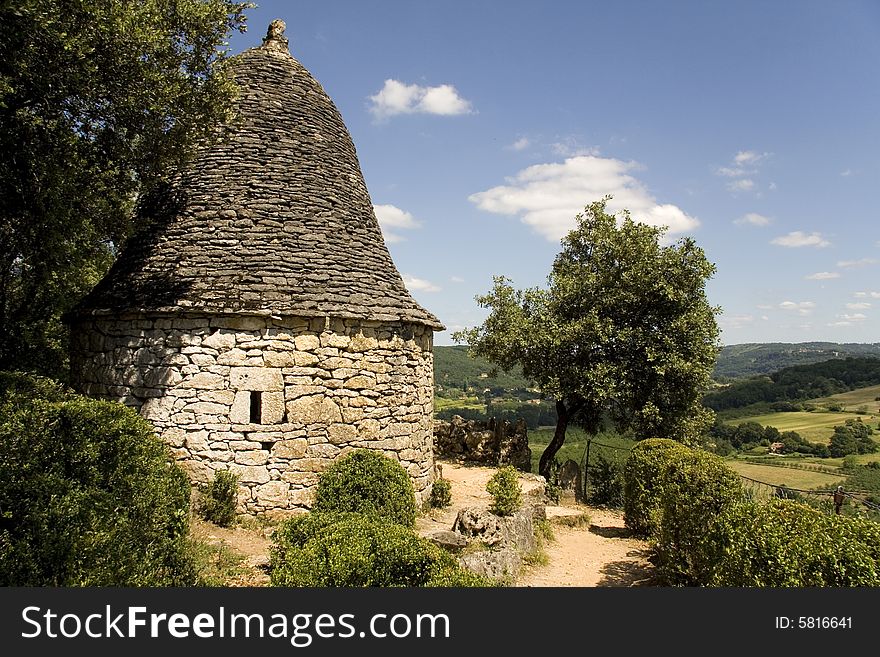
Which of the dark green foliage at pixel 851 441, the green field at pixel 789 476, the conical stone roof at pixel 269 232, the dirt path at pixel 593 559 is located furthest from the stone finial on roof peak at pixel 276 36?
the dark green foliage at pixel 851 441

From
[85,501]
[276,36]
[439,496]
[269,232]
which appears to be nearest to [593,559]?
[439,496]

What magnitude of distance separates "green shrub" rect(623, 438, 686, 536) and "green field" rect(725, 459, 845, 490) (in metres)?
24.8

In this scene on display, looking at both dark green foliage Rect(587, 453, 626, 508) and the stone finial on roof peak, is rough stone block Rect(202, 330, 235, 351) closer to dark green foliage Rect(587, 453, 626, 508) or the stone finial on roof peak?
the stone finial on roof peak

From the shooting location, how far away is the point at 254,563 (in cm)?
705

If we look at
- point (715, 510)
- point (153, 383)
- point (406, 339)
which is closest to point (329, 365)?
point (406, 339)

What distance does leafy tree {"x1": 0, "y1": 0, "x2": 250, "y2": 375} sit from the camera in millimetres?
7113

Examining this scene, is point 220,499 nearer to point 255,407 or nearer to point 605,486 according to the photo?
point 255,407

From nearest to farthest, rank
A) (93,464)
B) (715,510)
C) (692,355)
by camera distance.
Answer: (93,464) < (715,510) < (692,355)

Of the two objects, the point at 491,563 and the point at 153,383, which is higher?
the point at 153,383

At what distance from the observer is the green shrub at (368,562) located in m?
4.80

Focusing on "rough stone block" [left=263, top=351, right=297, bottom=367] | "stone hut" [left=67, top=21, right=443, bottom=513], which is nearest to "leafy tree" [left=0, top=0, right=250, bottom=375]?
"stone hut" [left=67, top=21, right=443, bottom=513]

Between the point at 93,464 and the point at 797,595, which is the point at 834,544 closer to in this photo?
the point at 797,595

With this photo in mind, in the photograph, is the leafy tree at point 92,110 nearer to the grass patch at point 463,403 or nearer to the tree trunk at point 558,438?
the tree trunk at point 558,438

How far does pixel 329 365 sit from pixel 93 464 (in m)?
4.22
